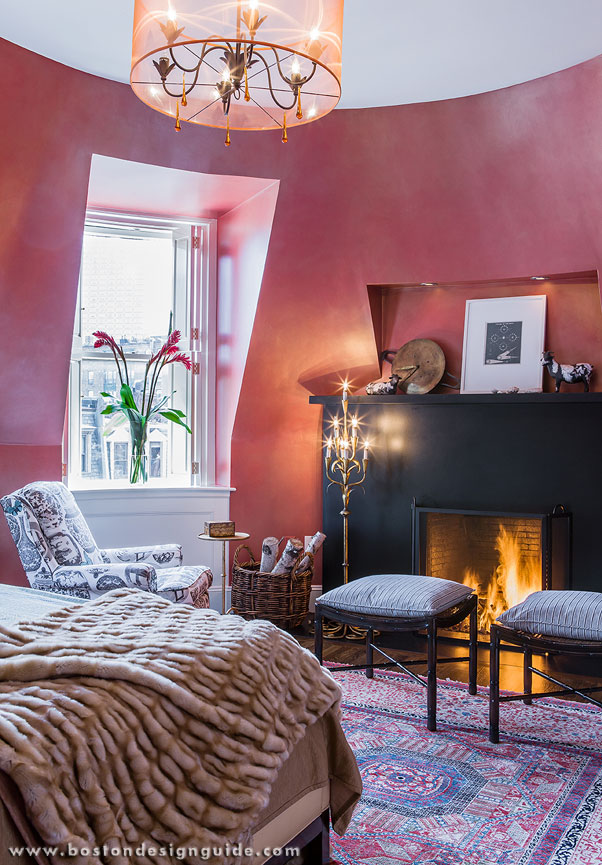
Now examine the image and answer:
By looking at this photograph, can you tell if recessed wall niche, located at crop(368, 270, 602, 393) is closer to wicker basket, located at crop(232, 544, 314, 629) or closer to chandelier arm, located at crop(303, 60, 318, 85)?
wicker basket, located at crop(232, 544, 314, 629)

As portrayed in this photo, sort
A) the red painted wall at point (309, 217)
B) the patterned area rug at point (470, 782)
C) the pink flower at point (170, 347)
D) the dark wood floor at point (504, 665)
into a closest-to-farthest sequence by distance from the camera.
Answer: the patterned area rug at point (470, 782) → the dark wood floor at point (504, 665) → the red painted wall at point (309, 217) → the pink flower at point (170, 347)

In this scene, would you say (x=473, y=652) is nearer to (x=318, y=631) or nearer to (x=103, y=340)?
(x=318, y=631)

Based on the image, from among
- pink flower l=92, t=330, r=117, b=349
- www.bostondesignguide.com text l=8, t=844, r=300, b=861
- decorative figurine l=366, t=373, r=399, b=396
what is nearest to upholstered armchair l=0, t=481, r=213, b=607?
pink flower l=92, t=330, r=117, b=349

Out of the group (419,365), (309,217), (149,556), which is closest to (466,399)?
(419,365)

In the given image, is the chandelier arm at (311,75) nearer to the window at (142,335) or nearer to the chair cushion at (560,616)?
the chair cushion at (560,616)

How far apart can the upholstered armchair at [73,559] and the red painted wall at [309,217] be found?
1.76 feet

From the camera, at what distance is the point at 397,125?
418 cm

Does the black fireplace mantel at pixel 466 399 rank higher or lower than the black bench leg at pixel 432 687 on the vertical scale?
higher

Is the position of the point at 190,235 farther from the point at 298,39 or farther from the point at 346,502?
the point at 298,39

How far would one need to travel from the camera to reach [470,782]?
2.54m

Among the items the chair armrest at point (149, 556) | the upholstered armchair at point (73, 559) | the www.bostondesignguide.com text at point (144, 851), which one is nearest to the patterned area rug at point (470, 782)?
the www.bostondesignguide.com text at point (144, 851)

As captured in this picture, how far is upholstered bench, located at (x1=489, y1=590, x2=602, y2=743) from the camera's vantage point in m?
2.74

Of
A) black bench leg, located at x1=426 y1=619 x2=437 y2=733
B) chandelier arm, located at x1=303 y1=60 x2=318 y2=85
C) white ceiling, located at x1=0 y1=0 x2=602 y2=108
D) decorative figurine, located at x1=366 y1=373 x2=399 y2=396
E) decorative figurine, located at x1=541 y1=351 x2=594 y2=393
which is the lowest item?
black bench leg, located at x1=426 y1=619 x2=437 y2=733

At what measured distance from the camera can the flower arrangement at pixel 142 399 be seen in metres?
4.59
